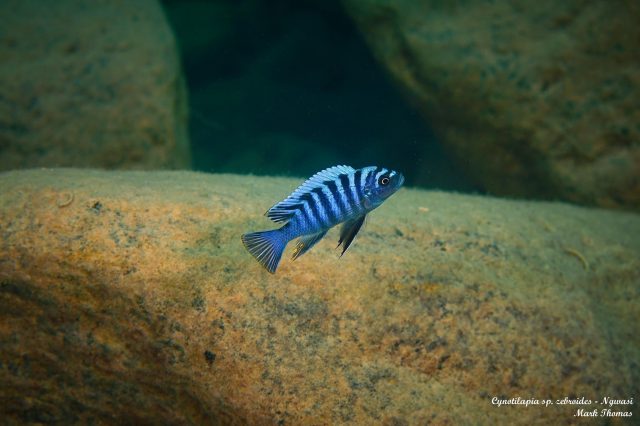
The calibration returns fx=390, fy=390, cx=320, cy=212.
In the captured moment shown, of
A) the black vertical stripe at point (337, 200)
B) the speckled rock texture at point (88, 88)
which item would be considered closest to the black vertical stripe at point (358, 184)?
the black vertical stripe at point (337, 200)

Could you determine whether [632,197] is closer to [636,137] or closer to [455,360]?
[636,137]

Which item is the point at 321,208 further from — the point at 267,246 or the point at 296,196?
the point at 267,246

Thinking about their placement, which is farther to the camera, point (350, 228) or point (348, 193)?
point (350, 228)

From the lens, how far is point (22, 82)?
5871 mm

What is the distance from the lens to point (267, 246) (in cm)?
234

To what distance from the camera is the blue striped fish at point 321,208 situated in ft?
7.47

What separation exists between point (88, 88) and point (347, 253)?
526 centimetres

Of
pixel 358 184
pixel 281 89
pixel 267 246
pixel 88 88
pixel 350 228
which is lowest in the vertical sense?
pixel 350 228

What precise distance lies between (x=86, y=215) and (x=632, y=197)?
22.6ft

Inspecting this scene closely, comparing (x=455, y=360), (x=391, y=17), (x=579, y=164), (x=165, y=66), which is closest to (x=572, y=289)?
(x=455, y=360)

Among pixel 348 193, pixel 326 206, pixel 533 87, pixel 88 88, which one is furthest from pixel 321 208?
pixel 88 88

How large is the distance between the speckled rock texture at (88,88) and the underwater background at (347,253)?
0.03 m

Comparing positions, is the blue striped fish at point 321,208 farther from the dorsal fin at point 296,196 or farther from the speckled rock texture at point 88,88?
the speckled rock texture at point 88,88

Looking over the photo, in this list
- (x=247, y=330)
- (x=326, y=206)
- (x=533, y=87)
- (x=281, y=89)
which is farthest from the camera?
(x=281, y=89)
